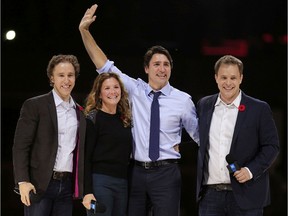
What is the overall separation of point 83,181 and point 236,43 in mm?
2054

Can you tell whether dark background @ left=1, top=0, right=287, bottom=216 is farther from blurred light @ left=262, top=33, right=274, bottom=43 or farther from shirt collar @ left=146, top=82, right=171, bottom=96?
shirt collar @ left=146, top=82, right=171, bottom=96

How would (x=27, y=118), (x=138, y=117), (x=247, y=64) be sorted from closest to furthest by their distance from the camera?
(x=27, y=118) → (x=138, y=117) → (x=247, y=64)

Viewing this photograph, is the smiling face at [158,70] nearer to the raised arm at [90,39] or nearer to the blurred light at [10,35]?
the raised arm at [90,39]

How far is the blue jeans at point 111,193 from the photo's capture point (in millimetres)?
3018

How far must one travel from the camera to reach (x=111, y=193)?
304cm

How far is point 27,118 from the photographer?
2.99 meters

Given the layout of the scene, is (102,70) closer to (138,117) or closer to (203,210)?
(138,117)

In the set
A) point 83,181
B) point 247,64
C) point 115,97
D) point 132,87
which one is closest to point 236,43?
point 247,64

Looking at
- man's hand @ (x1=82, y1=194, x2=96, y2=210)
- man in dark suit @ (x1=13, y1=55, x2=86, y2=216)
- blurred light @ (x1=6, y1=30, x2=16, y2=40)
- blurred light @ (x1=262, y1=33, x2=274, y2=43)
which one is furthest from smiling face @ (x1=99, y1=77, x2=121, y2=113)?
blurred light @ (x1=262, y1=33, x2=274, y2=43)

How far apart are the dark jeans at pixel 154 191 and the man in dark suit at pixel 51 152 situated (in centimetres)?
33

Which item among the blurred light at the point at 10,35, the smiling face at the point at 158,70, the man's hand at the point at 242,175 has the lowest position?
the man's hand at the point at 242,175

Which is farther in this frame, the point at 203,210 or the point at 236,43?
the point at 236,43

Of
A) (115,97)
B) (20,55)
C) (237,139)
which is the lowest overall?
(237,139)

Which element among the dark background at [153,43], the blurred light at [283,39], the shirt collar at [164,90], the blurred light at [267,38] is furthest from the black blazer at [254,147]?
the blurred light at [283,39]
